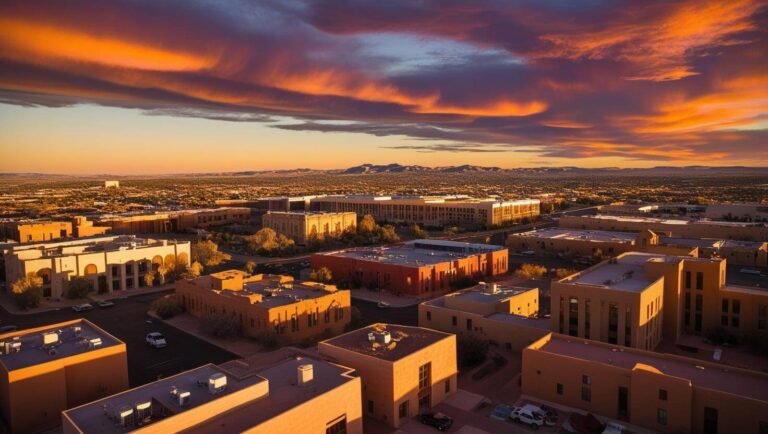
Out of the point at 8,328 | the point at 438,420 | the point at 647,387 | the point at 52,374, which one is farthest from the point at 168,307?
the point at 647,387

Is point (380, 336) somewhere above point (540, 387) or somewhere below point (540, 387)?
above

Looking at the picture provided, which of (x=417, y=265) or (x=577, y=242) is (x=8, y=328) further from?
(x=577, y=242)

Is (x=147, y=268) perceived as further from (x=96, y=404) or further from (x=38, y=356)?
(x=96, y=404)

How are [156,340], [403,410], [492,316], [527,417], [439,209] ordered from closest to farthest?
[527,417] < [403,410] < [492,316] < [156,340] < [439,209]

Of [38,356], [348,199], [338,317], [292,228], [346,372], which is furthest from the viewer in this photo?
[348,199]

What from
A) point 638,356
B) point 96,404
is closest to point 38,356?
point 96,404

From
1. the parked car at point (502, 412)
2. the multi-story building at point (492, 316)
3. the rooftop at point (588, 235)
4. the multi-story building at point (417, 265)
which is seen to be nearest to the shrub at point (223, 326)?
the multi-story building at point (492, 316)
